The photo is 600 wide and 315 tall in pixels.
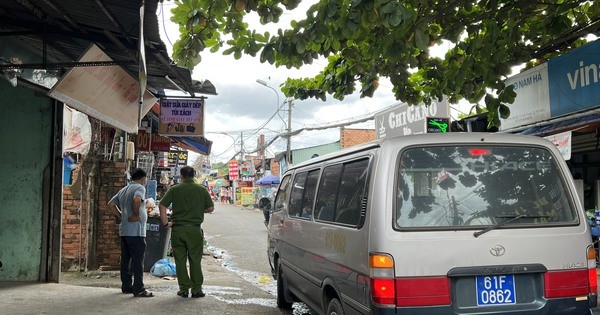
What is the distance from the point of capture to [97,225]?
8961mm

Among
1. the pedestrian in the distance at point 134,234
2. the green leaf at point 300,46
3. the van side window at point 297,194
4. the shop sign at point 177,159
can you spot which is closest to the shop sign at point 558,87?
the van side window at point 297,194

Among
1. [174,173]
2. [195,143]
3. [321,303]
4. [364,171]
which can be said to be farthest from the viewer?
[174,173]

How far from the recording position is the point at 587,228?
3.43m

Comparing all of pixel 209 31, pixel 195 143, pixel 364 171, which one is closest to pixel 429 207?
pixel 364 171

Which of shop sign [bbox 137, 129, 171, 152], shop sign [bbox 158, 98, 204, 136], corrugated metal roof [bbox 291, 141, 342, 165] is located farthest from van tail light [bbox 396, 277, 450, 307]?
corrugated metal roof [bbox 291, 141, 342, 165]

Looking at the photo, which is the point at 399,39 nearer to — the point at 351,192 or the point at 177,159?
the point at 351,192

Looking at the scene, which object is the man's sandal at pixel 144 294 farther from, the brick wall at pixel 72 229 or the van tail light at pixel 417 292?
the van tail light at pixel 417 292

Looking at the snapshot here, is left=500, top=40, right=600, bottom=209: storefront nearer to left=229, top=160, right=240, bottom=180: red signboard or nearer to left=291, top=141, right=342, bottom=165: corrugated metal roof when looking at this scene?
left=291, top=141, right=342, bottom=165: corrugated metal roof

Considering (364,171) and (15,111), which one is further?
(15,111)

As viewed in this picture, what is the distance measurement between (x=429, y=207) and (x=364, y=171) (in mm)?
586

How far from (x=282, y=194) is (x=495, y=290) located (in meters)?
3.70

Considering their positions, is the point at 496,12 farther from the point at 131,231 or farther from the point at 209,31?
the point at 131,231

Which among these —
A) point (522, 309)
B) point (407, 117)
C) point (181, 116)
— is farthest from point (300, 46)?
point (407, 117)

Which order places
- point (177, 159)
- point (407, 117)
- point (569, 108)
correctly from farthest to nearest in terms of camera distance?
point (177, 159) < point (407, 117) < point (569, 108)
